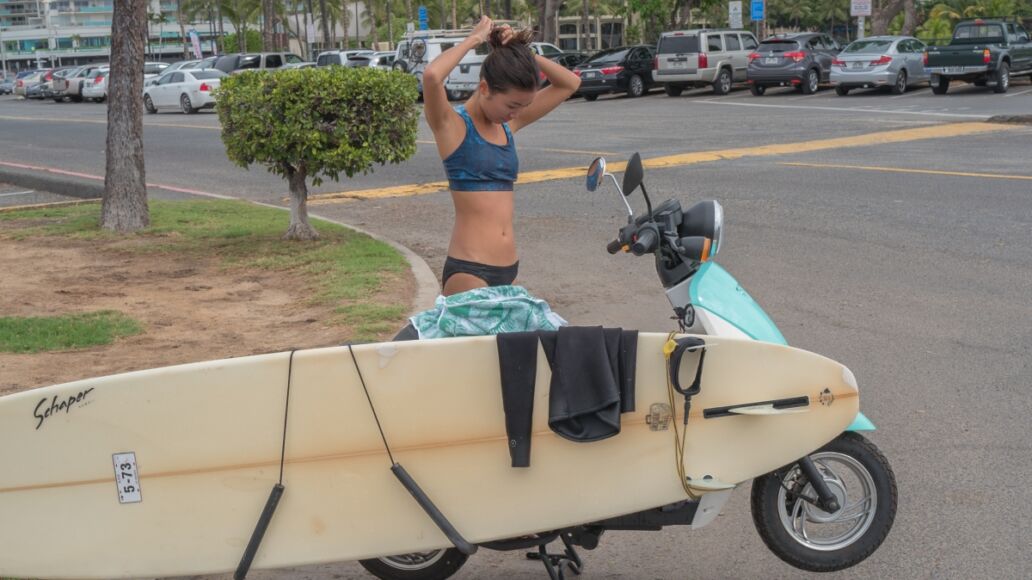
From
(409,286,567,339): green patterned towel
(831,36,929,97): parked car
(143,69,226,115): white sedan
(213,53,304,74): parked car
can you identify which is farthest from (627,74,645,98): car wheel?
(409,286,567,339): green patterned towel

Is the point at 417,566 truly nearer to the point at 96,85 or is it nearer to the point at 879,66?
the point at 879,66

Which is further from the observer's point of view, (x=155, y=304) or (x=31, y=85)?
(x=31, y=85)

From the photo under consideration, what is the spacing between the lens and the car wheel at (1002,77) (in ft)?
97.8

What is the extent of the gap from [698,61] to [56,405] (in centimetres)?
3306

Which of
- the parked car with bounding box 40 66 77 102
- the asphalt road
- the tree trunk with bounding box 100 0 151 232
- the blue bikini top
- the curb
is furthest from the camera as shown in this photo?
the parked car with bounding box 40 66 77 102

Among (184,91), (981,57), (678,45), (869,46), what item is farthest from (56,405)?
(184,91)

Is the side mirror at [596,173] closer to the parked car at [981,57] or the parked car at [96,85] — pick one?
the parked car at [981,57]

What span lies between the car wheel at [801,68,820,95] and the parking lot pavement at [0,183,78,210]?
2188cm

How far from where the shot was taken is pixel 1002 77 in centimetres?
2995

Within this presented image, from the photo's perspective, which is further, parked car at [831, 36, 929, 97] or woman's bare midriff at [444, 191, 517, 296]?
parked car at [831, 36, 929, 97]

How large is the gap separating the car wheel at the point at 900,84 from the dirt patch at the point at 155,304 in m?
24.3

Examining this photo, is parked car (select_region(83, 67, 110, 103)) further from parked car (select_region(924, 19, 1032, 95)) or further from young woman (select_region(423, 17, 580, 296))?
young woman (select_region(423, 17, 580, 296))

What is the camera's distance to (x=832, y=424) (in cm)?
396

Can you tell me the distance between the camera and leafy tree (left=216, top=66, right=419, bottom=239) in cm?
1063
